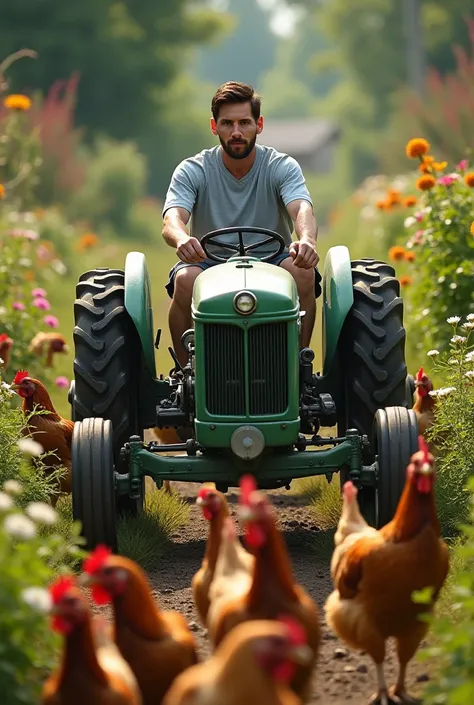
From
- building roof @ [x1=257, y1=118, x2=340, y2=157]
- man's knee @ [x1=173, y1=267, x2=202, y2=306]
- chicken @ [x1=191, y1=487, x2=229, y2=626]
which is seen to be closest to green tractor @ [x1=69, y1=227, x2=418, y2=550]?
man's knee @ [x1=173, y1=267, x2=202, y2=306]

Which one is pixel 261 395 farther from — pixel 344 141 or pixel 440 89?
pixel 344 141

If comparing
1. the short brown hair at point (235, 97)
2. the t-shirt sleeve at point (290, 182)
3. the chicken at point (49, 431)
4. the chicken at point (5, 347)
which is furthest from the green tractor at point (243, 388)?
the chicken at point (5, 347)

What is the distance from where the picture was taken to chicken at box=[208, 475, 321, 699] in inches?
183

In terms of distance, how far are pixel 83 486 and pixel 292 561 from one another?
109 cm

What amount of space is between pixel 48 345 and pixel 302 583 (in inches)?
176

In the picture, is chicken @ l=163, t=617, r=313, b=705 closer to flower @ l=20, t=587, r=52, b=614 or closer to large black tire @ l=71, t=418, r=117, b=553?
flower @ l=20, t=587, r=52, b=614

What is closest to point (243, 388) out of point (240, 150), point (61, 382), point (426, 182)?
point (240, 150)

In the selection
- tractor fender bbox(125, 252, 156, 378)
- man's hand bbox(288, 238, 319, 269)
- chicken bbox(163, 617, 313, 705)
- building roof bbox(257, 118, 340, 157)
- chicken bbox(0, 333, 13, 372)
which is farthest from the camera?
building roof bbox(257, 118, 340, 157)

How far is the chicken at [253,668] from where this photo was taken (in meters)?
3.72

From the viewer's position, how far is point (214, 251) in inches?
299

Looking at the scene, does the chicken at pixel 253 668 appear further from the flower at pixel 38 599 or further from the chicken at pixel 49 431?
the chicken at pixel 49 431

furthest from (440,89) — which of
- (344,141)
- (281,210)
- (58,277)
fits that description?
(344,141)

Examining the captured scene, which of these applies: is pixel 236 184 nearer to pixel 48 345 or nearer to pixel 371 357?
pixel 371 357

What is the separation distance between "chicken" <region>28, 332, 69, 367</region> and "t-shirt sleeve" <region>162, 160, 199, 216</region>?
10.2 ft
